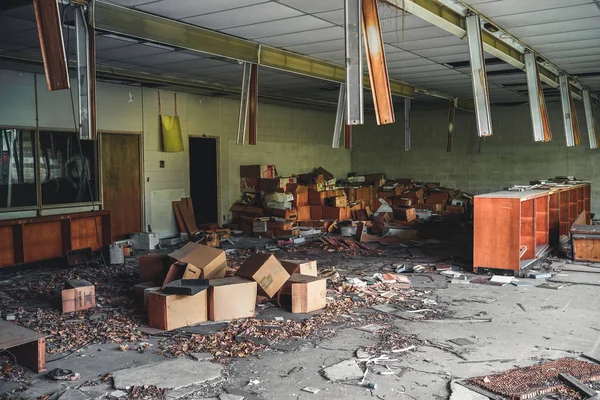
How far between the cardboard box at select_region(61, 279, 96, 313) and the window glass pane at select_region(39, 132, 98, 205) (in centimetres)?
336

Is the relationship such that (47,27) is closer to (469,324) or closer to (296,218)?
(469,324)

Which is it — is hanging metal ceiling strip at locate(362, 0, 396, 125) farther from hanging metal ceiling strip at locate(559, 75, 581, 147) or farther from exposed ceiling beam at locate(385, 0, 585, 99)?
hanging metal ceiling strip at locate(559, 75, 581, 147)

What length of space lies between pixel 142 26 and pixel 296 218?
7321 mm

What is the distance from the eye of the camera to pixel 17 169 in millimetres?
8750

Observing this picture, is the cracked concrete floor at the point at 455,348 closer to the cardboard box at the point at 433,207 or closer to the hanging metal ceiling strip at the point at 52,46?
the hanging metal ceiling strip at the point at 52,46

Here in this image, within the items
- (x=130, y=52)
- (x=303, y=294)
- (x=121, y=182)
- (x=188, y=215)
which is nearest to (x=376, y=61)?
(x=303, y=294)

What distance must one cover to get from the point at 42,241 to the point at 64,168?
1.54 metres

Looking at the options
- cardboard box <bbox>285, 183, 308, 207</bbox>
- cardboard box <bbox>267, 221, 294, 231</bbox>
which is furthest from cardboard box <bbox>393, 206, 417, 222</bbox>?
cardboard box <bbox>267, 221, 294, 231</bbox>

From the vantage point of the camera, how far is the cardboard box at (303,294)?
5.79 meters

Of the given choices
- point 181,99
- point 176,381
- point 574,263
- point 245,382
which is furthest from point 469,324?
point 181,99

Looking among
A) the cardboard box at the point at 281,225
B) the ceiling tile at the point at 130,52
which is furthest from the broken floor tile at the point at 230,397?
the cardboard box at the point at 281,225

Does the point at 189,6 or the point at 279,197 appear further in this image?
the point at 279,197

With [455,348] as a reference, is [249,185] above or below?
above

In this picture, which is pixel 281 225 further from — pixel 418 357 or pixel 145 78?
pixel 418 357
